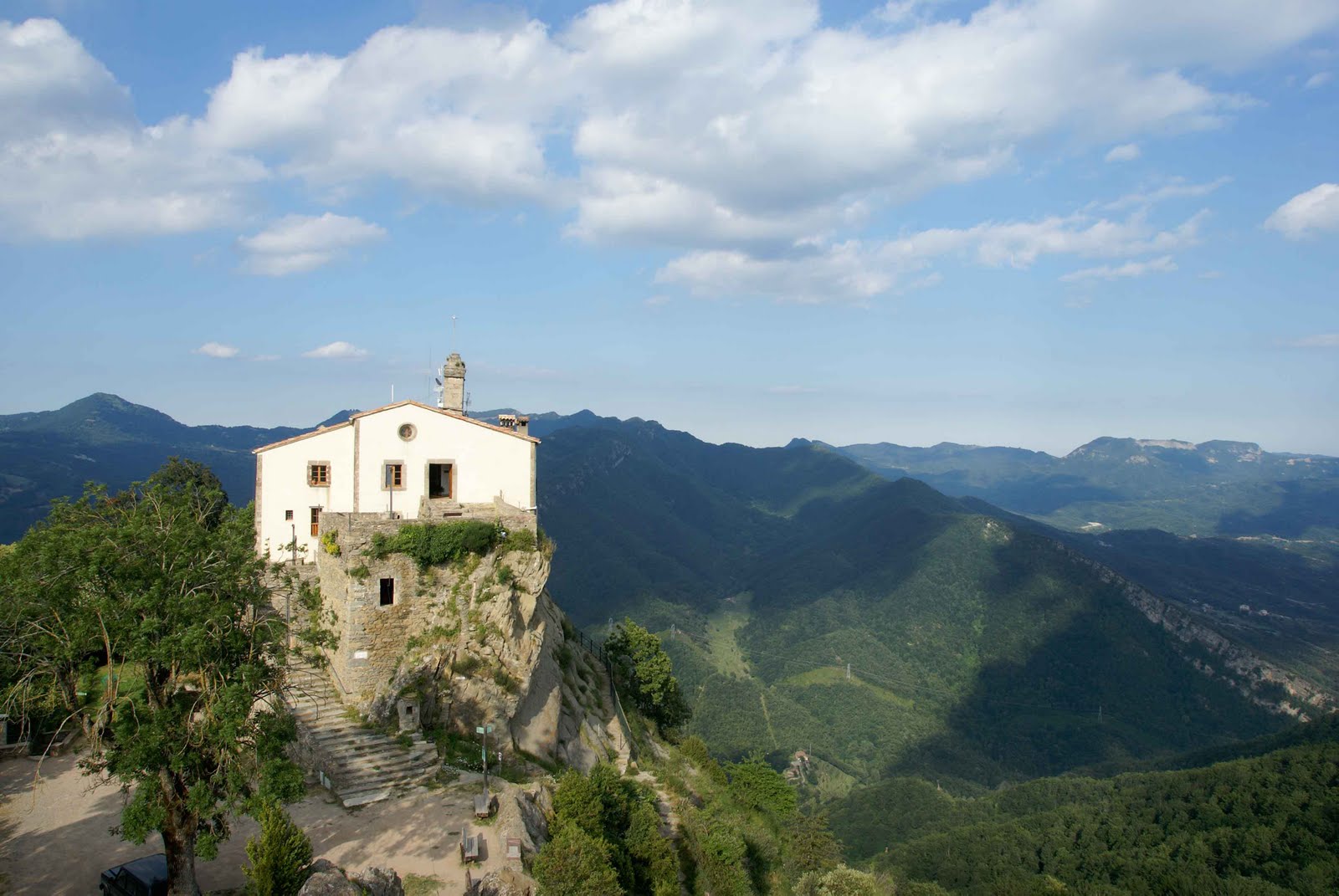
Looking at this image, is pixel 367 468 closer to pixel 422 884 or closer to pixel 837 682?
pixel 422 884

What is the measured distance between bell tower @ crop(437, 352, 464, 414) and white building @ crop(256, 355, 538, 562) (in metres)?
6.89

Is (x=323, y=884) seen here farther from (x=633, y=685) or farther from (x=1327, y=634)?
(x=1327, y=634)

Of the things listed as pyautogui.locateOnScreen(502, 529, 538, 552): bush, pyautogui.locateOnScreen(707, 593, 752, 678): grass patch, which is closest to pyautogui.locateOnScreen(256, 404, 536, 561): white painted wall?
pyautogui.locateOnScreen(502, 529, 538, 552): bush

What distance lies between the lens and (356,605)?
81.3 ft

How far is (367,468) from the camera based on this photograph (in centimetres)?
2867

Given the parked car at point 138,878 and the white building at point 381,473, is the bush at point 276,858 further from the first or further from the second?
the white building at point 381,473

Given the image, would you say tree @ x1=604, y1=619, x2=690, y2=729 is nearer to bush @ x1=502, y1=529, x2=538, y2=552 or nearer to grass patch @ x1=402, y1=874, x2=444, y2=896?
bush @ x1=502, y1=529, x2=538, y2=552

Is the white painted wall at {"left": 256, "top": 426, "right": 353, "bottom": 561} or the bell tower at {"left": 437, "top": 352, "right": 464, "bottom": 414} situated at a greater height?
the bell tower at {"left": 437, "top": 352, "right": 464, "bottom": 414}

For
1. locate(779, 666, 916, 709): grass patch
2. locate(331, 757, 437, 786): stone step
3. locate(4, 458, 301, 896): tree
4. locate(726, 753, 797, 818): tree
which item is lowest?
locate(779, 666, 916, 709): grass patch

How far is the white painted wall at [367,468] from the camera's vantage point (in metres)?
28.7

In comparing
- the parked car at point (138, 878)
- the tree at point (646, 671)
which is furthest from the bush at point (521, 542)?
the tree at point (646, 671)

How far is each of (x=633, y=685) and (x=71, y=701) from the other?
1365 inches

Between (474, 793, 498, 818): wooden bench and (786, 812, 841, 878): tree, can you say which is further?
(786, 812, 841, 878): tree

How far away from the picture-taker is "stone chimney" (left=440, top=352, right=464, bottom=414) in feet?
118
